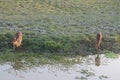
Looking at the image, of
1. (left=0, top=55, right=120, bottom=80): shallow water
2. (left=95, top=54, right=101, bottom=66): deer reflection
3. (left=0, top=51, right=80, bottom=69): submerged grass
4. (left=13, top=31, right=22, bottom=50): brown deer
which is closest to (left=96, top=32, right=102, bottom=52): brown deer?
(left=95, top=54, right=101, bottom=66): deer reflection

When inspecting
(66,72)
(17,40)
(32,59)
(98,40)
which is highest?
(17,40)

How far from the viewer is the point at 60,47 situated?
540 inches

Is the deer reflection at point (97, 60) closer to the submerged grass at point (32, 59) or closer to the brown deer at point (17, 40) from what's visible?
the submerged grass at point (32, 59)

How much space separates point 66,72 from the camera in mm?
11664

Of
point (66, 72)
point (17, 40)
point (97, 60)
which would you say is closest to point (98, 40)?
point (97, 60)

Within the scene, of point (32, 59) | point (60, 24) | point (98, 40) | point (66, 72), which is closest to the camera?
point (66, 72)

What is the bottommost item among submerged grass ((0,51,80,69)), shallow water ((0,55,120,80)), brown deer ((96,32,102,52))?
shallow water ((0,55,120,80))

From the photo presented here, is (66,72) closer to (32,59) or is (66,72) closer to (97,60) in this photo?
(32,59)

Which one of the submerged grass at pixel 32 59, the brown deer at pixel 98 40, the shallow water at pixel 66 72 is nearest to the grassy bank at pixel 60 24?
the brown deer at pixel 98 40

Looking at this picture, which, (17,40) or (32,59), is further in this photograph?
(17,40)

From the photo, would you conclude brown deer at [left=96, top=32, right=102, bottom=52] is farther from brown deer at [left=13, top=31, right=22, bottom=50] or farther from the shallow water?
brown deer at [left=13, top=31, right=22, bottom=50]

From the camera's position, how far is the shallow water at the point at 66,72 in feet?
36.7

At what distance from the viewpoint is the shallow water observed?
36.7 feet

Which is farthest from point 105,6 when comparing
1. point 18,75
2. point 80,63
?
point 18,75
